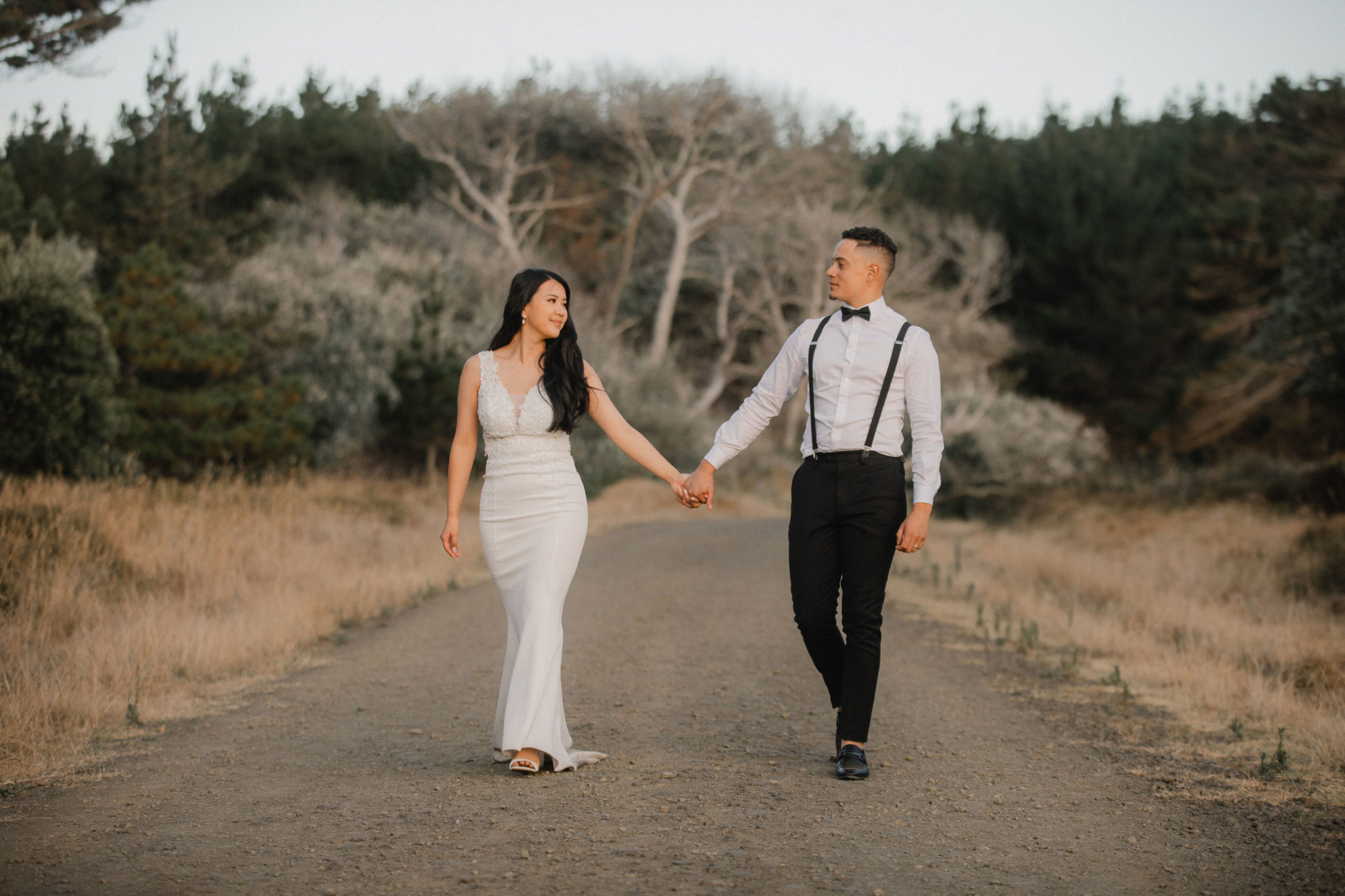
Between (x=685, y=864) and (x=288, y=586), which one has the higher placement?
(x=685, y=864)

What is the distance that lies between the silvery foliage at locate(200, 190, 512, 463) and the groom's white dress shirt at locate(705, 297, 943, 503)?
17.6 metres

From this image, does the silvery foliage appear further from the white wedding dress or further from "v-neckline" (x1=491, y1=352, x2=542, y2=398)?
the white wedding dress

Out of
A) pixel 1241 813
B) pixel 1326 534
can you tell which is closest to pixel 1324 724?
pixel 1241 813

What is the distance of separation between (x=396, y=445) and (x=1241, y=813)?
21132 mm

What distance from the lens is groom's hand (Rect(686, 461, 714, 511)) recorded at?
552 cm

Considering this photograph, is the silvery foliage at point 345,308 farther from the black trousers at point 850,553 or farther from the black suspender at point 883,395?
the black suspender at point 883,395

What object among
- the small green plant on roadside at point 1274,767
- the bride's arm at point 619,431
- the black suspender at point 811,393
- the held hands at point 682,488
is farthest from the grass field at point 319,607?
the held hands at point 682,488

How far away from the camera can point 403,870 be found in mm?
3689

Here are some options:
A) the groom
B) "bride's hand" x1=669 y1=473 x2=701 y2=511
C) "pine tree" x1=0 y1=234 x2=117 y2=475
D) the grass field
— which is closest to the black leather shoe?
the groom

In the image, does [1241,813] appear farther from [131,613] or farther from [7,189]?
[7,189]

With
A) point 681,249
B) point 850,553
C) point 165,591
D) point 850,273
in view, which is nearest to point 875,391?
point 850,273

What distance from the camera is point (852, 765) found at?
495cm

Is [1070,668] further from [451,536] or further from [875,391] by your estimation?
[451,536]

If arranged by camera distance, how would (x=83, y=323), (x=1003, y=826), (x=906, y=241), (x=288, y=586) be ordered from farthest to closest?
(x=906, y=241) < (x=83, y=323) < (x=288, y=586) < (x=1003, y=826)
